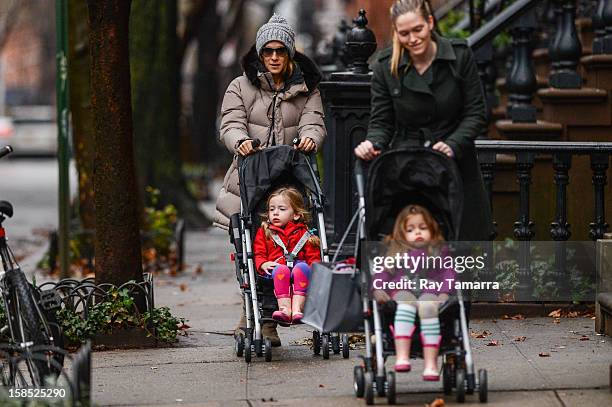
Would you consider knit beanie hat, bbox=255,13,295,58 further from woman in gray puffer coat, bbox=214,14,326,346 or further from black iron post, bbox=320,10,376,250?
black iron post, bbox=320,10,376,250

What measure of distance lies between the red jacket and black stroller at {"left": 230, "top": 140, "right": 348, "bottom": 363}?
67 millimetres

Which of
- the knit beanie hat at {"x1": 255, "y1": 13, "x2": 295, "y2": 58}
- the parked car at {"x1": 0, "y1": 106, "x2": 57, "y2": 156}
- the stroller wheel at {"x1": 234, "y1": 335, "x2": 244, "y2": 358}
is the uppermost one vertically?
the knit beanie hat at {"x1": 255, "y1": 13, "x2": 295, "y2": 58}

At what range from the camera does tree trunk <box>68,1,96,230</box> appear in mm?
15641

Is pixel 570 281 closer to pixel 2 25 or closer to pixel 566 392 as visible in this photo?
pixel 566 392

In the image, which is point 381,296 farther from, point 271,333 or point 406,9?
point 271,333

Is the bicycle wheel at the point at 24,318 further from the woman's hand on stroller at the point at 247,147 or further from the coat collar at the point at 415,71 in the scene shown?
the coat collar at the point at 415,71

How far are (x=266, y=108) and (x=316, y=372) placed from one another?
1.80 meters

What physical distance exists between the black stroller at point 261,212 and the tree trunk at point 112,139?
118 cm

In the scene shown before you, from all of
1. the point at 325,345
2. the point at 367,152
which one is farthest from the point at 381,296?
the point at 325,345

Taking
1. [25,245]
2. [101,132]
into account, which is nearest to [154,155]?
[25,245]

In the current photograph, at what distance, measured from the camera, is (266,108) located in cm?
912

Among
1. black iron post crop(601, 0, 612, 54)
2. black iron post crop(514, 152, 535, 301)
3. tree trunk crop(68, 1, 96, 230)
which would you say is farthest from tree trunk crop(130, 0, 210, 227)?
black iron post crop(514, 152, 535, 301)

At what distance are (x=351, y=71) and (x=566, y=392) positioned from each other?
416 centimetres

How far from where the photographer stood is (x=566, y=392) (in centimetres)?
749
